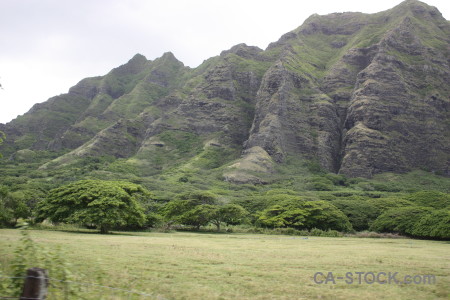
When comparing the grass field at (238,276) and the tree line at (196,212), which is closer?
the grass field at (238,276)

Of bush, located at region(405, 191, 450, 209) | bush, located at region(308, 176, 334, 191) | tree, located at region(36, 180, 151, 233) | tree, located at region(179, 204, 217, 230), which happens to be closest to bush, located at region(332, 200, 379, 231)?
bush, located at region(405, 191, 450, 209)

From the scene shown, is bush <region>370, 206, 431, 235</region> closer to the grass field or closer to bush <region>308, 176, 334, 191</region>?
the grass field

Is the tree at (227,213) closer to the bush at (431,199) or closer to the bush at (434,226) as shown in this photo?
the bush at (434,226)

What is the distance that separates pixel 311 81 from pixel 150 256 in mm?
183557

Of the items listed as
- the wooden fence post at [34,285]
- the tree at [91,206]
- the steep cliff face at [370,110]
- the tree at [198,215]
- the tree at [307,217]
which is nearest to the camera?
the wooden fence post at [34,285]

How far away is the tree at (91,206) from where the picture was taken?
3562 centimetres

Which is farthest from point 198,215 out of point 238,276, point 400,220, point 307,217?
point 238,276

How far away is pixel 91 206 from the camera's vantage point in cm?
3653

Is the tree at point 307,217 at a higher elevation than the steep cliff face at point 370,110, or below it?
below

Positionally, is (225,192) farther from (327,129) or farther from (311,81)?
(311,81)

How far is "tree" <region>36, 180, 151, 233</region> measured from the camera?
35.6 m

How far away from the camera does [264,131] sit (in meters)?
161

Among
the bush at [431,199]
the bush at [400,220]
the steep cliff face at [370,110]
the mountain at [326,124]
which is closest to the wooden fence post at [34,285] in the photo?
the bush at [400,220]

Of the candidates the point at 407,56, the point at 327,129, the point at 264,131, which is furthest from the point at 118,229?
the point at 407,56
